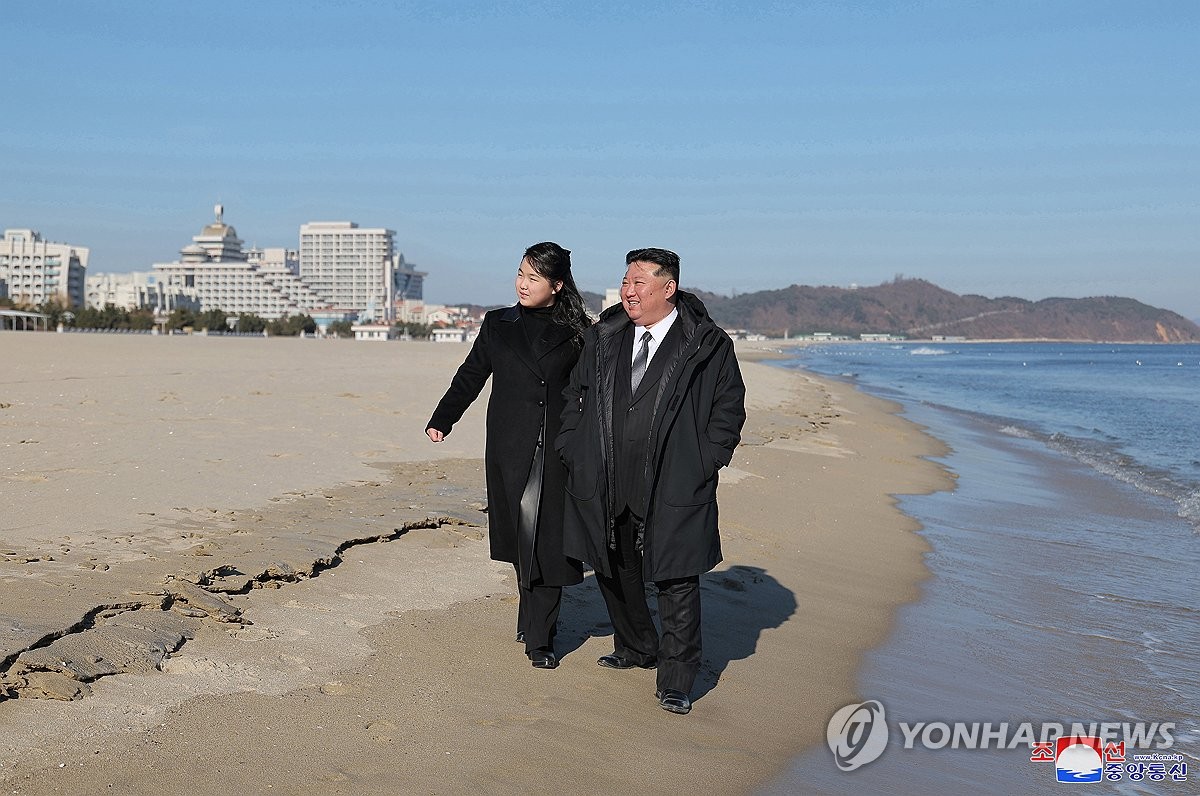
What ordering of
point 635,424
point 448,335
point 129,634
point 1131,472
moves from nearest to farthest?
point 129,634 < point 635,424 < point 1131,472 < point 448,335

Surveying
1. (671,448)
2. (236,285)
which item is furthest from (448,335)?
(671,448)

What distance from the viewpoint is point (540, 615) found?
445 cm

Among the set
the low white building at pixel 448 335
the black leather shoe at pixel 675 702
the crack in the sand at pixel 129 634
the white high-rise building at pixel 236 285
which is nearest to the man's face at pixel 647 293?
the black leather shoe at pixel 675 702

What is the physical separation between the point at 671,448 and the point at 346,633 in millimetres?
1505

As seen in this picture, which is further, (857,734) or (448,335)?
(448,335)

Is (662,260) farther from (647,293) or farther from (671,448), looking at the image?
(671,448)

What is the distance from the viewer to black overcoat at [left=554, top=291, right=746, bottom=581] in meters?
4.05

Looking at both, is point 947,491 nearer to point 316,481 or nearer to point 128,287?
point 316,481

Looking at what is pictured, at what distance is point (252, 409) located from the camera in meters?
12.6

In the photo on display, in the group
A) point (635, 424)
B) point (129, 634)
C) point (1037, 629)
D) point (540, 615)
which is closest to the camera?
point (129, 634)

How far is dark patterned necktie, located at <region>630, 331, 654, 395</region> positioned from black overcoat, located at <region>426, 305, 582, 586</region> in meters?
0.43

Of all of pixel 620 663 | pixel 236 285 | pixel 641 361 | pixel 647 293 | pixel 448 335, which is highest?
pixel 236 285

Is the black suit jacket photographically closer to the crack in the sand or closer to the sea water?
the sea water

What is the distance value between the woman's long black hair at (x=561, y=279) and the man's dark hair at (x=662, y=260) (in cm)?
49
